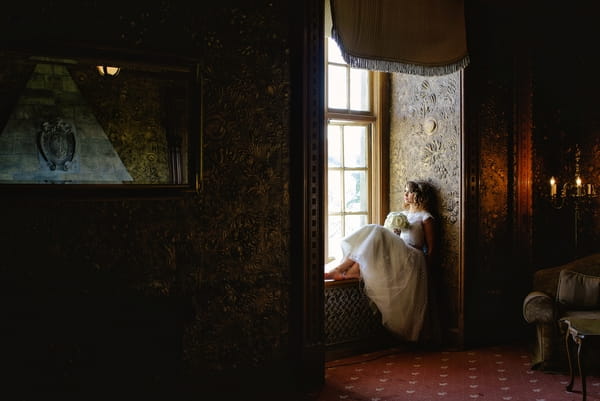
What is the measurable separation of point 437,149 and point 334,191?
1.00 metres

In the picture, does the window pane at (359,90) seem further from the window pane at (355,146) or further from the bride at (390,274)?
the bride at (390,274)

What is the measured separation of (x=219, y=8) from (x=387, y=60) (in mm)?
1472

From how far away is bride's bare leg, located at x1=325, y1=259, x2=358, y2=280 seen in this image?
456 centimetres

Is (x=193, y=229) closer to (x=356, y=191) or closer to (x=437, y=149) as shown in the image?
(x=356, y=191)

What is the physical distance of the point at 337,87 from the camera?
4.99 metres

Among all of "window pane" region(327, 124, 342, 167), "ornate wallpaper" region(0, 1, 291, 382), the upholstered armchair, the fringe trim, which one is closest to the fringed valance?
the fringe trim

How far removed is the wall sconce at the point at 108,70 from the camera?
3072 mm

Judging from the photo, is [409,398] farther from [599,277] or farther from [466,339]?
[599,277]

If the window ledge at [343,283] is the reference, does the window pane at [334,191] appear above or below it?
above

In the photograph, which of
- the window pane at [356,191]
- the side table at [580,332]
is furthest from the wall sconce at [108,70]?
the side table at [580,332]

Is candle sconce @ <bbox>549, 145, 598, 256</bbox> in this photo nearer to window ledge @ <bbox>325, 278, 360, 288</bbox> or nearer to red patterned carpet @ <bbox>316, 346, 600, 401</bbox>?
red patterned carpet @ <bbox>316, 346, 600, 401</bbox>

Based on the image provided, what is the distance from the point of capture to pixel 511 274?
497 centimetres

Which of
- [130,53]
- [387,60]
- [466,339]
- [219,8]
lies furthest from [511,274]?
[130,53]

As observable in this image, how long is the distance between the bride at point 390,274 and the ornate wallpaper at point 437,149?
30 centimetres
